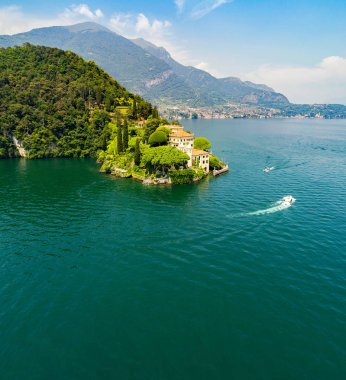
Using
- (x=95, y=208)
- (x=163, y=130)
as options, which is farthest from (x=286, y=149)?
(x=95, y=208)

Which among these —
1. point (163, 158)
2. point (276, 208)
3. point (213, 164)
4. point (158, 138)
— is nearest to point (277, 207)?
point (276, 208)

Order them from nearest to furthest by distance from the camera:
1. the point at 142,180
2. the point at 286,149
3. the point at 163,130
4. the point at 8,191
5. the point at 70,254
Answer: the point at 70,254 → the point at 8,191 → the point at 142,180 → the point at 163,130 → the point at 286,149

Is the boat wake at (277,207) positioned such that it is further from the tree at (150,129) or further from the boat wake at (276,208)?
the tree at (150,129)

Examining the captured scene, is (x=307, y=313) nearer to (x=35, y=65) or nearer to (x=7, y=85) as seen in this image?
(x=7, y=85)

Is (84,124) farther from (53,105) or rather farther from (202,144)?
(202,144)

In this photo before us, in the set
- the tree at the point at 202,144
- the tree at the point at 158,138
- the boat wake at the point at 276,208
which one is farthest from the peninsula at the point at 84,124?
the boat wake at the point at 276,208

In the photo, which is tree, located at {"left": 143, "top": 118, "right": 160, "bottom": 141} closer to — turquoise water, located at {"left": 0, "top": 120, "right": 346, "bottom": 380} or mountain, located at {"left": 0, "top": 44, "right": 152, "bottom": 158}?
mountain, located at {"left": 0, "top": 44, "right": 152, "bottom": 158}
